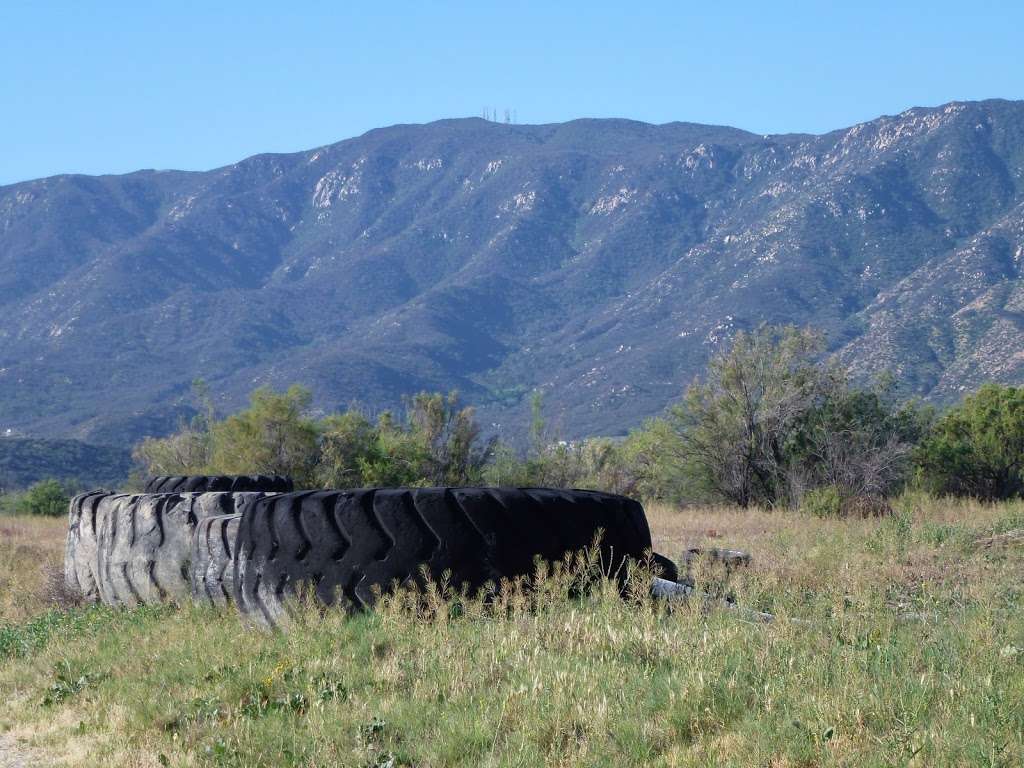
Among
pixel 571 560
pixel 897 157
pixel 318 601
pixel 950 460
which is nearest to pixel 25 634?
pixel 318 601

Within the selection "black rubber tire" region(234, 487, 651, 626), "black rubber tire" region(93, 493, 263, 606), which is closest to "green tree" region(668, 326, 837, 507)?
"black rubber tire" region(93, 493, 263, 606)

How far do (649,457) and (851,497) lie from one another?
37.4 feet

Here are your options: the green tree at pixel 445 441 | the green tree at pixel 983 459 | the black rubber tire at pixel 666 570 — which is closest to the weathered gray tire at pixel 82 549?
the black rubber tire at pixel 666 570

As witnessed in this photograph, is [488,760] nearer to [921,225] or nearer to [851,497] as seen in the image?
[851,497]

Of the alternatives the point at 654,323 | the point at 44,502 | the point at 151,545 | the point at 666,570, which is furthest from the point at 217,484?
the point at 654,323

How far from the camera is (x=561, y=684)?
20.6ft

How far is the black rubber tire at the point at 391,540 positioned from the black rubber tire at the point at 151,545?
1797mm

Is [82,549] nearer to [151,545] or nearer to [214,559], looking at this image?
[151,545]

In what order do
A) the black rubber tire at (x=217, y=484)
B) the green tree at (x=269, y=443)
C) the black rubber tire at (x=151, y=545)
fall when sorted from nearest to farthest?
the black rubber tire at (x=151, y=545) → the black rubber tire at (x=217, y=484) → the green tree at (x=269, y=443)

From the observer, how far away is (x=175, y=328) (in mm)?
185875

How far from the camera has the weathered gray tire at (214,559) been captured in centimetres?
995

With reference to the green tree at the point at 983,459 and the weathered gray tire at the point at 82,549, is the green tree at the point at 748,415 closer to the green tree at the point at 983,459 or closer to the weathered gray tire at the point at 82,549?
the green tree at the point at 983,459

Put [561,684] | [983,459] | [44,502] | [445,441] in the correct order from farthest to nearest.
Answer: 1. [44,502]
2. [445,441]
3. [983,459]
4. [561,684]

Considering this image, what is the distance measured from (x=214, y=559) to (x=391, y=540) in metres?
2.24
